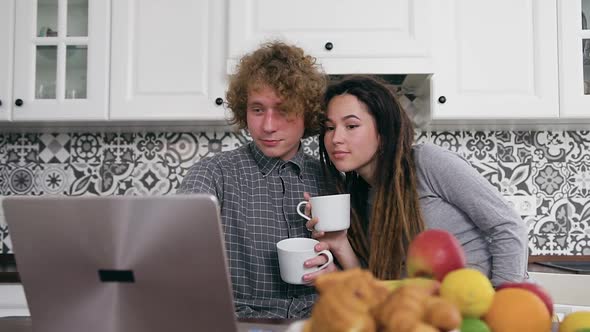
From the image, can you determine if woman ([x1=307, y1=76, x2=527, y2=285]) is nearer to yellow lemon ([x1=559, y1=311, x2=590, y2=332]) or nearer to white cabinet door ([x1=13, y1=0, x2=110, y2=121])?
yellow lemon ([x1=559, y1=311, x2=590, y2=332])

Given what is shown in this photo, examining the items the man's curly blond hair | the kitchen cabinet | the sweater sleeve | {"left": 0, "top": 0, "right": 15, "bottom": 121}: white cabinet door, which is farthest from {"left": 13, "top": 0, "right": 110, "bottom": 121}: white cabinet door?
the sweater sleeve

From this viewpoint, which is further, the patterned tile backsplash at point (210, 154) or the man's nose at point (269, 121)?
the patterned tile backsplash at point (210, 154)

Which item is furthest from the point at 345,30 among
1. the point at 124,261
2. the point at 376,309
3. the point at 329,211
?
the point at 376,309

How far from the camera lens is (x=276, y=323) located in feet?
2.54

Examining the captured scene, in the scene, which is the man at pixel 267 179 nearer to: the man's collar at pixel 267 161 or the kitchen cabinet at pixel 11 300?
the man's collar at pixel 267 161

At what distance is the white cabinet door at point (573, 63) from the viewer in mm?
1803

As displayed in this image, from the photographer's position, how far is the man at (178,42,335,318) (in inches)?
48.1

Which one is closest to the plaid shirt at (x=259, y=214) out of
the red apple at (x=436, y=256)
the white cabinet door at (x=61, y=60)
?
the red apple at (x=436, y=256)

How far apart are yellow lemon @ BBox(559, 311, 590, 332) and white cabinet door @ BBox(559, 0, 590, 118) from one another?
1.52 meters

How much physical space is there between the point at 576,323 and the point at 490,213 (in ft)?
2.24

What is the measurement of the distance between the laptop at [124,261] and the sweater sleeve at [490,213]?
0.74m

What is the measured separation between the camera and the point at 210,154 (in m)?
2.20

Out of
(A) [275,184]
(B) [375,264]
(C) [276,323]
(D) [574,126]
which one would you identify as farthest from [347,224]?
(D) [574,126]

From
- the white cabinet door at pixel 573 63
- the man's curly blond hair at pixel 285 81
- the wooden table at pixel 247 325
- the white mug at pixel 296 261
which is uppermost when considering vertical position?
the white cabinet door at pixel 573 63
